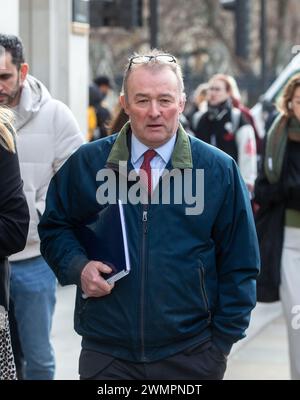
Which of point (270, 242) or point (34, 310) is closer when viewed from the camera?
point (34, 310)

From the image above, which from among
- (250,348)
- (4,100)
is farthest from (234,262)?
(250,348)

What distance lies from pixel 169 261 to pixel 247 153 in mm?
6364

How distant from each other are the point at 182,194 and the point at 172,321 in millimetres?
Answer: 466

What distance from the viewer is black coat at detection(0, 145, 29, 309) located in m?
4.48

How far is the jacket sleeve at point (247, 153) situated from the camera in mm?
10438

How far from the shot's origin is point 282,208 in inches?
268

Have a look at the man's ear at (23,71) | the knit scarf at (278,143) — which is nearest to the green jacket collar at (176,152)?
the man's ear at (23,71)

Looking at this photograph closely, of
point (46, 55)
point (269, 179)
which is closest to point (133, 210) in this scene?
point (269, 179)

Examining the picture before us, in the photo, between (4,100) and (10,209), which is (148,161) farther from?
(4,100)

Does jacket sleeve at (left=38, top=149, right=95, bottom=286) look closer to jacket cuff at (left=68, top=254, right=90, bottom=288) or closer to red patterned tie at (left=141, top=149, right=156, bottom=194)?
jacket cuff at (left=68, top=254, right=90, bottom=288)

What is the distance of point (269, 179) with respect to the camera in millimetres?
6828

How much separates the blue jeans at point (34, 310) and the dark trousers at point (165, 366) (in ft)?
4.80

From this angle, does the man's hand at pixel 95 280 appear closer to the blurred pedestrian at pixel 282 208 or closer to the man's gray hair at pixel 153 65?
the man's gray hair at pixel 153 65
